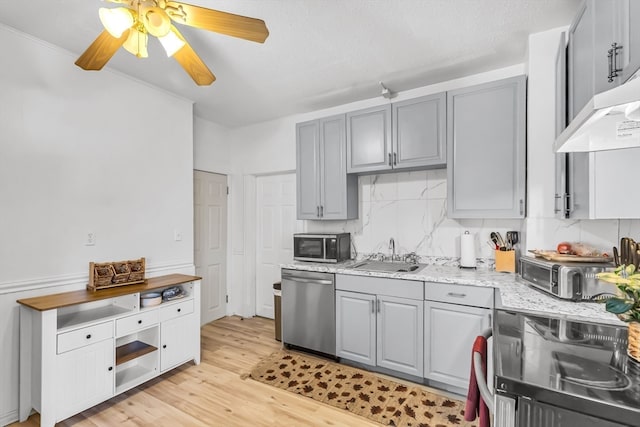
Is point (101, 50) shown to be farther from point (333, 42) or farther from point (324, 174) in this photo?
point (324, 174)

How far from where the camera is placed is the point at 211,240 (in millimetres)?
4016

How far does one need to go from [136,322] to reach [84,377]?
444mm

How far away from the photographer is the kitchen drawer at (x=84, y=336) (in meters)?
1.97

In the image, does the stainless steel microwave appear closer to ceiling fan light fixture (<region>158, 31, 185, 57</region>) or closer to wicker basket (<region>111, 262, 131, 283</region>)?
wicker basket (<region>111, 262, 131, 283</region>)

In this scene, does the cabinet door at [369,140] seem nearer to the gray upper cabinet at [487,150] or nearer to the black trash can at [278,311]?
the gray upper cabinet at [487,150]

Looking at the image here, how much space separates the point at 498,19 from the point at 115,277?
349cm

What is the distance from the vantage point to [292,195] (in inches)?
157

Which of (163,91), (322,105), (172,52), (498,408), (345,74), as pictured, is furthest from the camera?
(322,105)

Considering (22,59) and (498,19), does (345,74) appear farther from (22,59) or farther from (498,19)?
(22,59)

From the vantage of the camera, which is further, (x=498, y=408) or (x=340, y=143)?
(x=340, y=143)

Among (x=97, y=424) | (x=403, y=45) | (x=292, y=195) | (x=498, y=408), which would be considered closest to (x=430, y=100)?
(x=403, y=45)

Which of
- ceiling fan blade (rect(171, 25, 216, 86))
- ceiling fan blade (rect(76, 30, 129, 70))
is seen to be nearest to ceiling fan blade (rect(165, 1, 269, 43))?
ceiling fan blade (rect(171, 25, 216, 86))

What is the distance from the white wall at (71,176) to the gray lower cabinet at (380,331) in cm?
189

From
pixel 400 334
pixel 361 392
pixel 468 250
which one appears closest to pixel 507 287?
pixel 468 250
